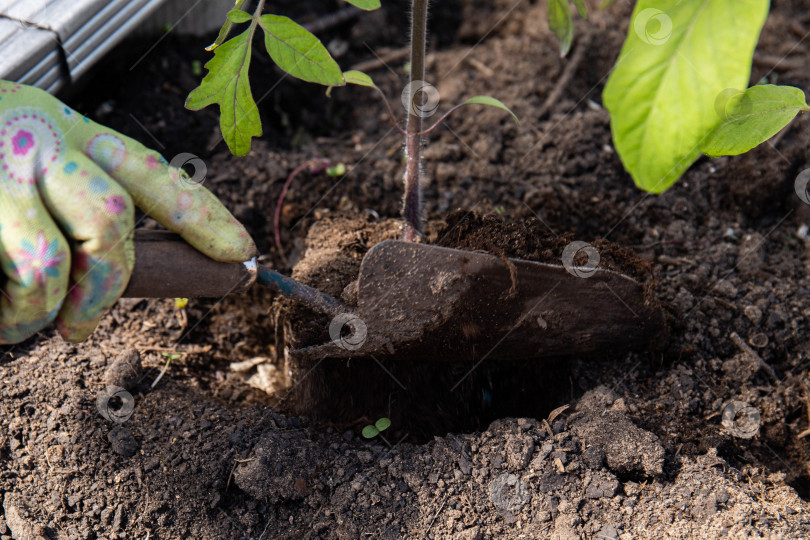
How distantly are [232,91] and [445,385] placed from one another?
3.11 ft

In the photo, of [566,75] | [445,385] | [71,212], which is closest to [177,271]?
[71,212]

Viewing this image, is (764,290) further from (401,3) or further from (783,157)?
(401,3)

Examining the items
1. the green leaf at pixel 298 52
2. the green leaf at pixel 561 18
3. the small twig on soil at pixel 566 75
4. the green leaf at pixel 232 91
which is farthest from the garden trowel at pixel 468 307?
the small twig on soil at pixel 566 75

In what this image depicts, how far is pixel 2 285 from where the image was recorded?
4.09 feet

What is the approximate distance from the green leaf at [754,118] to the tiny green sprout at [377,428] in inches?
38.9

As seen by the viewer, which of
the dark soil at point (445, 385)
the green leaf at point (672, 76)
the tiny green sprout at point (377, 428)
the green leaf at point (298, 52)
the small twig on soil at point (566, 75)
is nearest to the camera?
the green leaf at point (672, 76)

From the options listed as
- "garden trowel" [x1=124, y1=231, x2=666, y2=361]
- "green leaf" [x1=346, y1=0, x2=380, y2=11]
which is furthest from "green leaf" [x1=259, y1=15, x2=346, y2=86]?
"garden trowel" [x1=124, y1=231, x2=666, y2=361]

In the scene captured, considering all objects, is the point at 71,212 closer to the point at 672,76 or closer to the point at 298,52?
the point at 298,52

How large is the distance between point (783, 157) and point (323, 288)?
1.56 metres

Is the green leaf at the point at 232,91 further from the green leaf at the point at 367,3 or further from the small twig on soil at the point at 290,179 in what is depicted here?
the small twig on soil at the point at 290,179

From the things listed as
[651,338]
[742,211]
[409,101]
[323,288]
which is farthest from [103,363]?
[742,211]

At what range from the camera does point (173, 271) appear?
4.31 feet

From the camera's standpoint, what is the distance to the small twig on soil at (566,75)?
2.43 meters

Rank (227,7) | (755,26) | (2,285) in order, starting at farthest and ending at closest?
(227,7) < (2,285) < (755,26)
